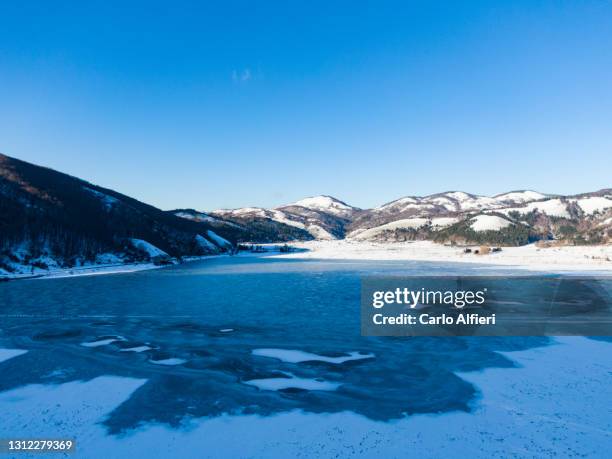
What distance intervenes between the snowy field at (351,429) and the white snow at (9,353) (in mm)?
5446

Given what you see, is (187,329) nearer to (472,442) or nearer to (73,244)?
(472,442)

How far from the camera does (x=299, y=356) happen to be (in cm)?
1714

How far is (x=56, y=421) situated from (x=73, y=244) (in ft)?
277

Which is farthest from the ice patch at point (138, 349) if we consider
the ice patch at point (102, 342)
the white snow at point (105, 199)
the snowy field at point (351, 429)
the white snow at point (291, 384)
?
the white snow at point (105, 199)

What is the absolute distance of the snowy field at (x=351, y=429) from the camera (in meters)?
9.53

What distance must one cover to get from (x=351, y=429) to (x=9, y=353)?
17752 millimetres

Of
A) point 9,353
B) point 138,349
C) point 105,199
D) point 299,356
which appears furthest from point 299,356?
point 105,199

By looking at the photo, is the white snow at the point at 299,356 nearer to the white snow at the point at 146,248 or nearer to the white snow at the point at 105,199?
the white snow at the point at 146,248

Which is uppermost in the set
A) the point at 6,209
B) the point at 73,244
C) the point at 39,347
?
the point at 6,209

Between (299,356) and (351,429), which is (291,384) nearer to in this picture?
(299,356)

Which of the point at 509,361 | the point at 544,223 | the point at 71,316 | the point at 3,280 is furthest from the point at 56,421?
the point at 544,223

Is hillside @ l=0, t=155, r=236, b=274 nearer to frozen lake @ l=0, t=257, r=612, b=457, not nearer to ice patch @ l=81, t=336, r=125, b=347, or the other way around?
frozen lake @ l=0, t=257, r=612, b=457

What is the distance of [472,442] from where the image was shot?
9812mm

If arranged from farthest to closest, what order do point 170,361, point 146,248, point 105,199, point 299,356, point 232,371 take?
point 105,199
point 146,248
point 299,356
point 170,361
point 232,371
